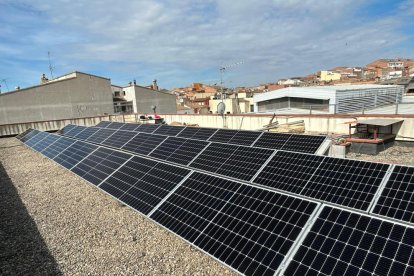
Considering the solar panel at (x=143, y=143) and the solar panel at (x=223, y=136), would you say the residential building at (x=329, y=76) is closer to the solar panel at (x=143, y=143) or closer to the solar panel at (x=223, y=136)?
the solar panel at (x=223, y=136)

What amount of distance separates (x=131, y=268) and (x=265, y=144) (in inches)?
345

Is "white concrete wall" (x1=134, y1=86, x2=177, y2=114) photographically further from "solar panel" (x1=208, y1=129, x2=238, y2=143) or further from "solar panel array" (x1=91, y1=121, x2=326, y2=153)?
"solar panel" (x1=208, y1=129, x2=238, y2=143)

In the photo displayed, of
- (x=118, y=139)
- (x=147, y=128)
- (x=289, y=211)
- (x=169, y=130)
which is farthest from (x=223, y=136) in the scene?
(x=289, y=211)

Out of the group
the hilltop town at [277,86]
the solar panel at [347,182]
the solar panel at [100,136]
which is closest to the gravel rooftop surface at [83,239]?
the solar panel at [347,182]

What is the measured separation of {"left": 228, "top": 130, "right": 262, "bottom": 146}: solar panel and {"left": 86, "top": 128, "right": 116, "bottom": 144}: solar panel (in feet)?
30.7

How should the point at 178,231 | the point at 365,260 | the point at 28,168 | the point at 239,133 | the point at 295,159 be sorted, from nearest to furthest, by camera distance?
the point at 365,260
the point at 178,231
the point at 295,159
the point at 239,133
the point at 28,168

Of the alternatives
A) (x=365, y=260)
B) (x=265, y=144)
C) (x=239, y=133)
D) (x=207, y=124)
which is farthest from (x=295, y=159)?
(x=207, y=124)

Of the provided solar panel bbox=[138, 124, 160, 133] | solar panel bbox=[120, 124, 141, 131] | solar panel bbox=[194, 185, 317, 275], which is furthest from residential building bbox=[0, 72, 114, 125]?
solar panel bbox=[194, 185, 317, 275]

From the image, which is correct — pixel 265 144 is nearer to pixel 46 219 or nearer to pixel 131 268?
pixel 131 268

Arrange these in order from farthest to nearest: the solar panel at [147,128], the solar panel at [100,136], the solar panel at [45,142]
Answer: the solar panel at [45,142], the solar panel at [147,128], the solar panel at [100,136]

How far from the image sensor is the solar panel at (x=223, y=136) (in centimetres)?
1530

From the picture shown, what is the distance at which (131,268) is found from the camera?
21.9 ft

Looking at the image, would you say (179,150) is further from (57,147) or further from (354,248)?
(57,147)

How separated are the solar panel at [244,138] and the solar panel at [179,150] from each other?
2.67 m
